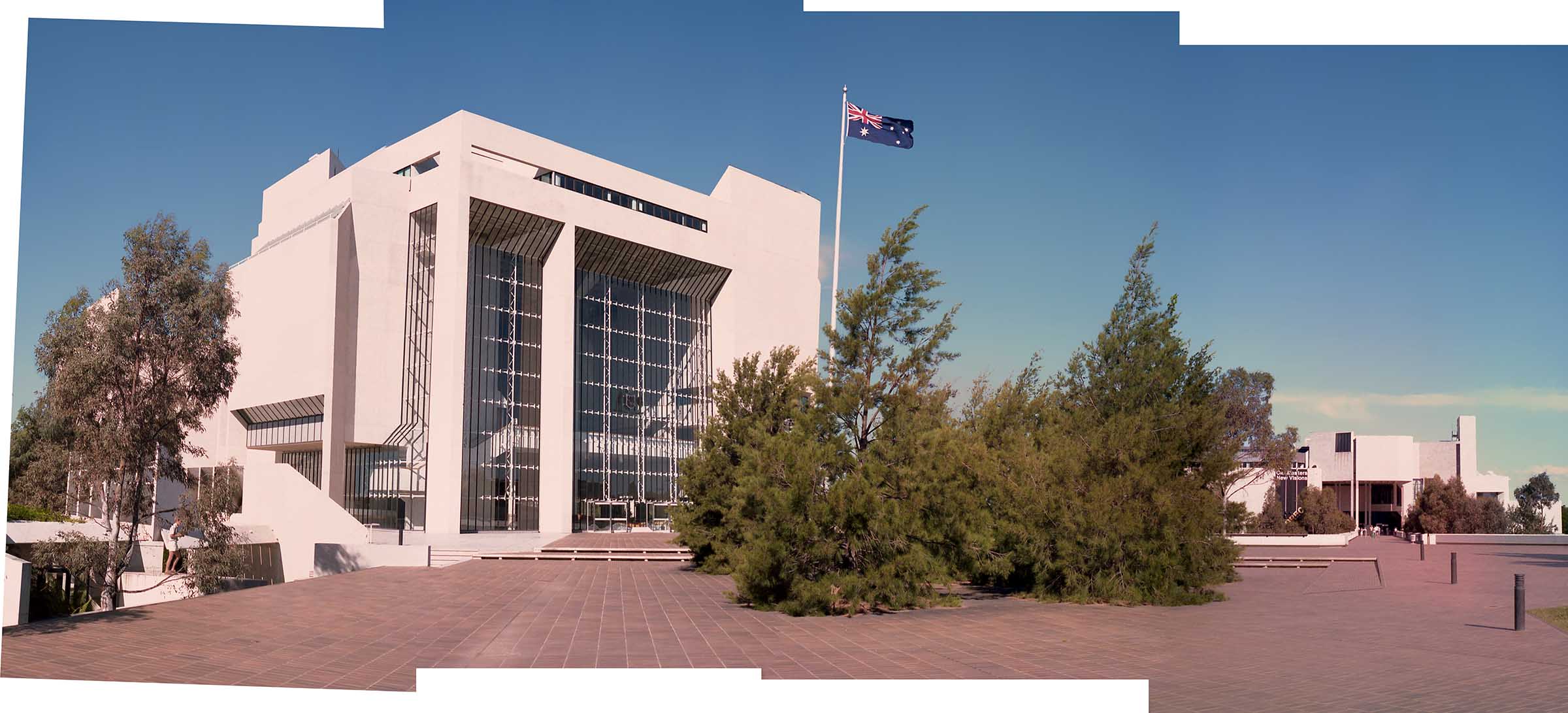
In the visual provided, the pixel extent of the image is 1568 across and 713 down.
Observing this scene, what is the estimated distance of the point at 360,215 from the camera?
38500 mm

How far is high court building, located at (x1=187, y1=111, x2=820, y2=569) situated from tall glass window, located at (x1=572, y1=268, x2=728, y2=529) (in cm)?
9

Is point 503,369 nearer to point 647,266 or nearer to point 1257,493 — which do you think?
point 647,266

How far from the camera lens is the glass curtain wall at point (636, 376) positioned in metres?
44.2

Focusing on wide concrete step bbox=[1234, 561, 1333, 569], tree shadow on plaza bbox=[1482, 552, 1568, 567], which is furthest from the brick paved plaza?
tree shadow on plaza bbox=[1482, 552, 1568, 567]

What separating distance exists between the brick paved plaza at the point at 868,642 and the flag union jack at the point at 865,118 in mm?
12126

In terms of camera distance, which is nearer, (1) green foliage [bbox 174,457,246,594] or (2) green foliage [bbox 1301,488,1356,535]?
(1) green foliage [bbox 174,457,246,594]

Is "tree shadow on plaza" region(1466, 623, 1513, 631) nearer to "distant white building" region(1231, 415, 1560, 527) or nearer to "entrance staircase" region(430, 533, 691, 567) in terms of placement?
"entrance staircase" region(430, 533, 691, 567)

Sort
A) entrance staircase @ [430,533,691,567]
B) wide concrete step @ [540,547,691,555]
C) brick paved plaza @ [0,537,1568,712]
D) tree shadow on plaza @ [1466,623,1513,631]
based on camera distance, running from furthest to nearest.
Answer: wide concrete step @ [540,547,691,555]
entrance staircase @ [430,533,691,567]
tree shadow on plaza @ [1466,623,1513,631]
brick paved plaza @ [0,537,1568,712]

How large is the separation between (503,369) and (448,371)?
4.23 metres

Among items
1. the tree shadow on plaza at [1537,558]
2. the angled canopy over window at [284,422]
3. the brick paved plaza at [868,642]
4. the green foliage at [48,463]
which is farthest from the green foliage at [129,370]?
the tree shadow on plaza at [1537,558]

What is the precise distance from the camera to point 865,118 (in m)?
23.6

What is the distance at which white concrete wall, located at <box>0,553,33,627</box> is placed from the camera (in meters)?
10.9

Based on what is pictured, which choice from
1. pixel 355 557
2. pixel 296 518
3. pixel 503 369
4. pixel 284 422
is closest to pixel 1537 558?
pixel 355 557

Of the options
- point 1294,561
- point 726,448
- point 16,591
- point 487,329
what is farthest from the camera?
point 487,329
